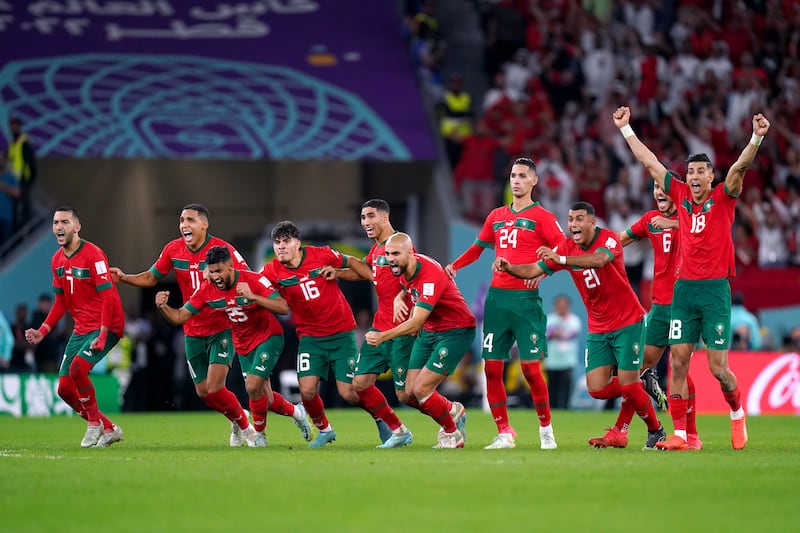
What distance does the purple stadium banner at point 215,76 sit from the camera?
26766 millimetres

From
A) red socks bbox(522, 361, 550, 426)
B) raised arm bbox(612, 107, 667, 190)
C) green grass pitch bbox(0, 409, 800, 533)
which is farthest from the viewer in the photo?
red socks bbox(522, 361, 550, 426)

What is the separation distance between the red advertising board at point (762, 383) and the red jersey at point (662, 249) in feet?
27.8

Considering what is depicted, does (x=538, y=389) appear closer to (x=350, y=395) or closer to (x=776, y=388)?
(x=350, y=395)

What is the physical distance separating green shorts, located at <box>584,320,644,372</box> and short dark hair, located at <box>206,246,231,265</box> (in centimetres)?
365

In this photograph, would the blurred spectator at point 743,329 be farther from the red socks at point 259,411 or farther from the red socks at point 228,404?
the red socks at point 228,404

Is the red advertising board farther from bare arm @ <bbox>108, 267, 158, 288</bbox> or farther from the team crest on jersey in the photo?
bare arm @ <bbox>108, 267, 158, 288</bbox>

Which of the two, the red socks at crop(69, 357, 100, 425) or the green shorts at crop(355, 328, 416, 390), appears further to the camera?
the red socks at crop(69, 357, 100, 425)

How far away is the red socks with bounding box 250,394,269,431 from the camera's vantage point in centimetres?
1387

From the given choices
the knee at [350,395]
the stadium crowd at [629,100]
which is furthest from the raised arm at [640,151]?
the stadium crowd at [629,100]

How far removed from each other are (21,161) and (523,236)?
13.9 metres

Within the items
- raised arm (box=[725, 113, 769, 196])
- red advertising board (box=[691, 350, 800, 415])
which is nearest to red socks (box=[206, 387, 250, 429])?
raised arm (box=[725, 113, 769, 196])

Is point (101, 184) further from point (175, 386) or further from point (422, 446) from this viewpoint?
point (422, 446)

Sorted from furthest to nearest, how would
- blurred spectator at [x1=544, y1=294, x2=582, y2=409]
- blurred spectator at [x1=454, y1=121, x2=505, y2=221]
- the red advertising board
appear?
1. blurred spectator at [x1=454, y1=121, x2=505, y2=221]
2. blurred spectator at [x1=544, y1=294, x2=582, y2=409]
3. the red advertising board

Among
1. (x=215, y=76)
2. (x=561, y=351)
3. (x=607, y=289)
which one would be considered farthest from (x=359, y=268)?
(x=215, y=76)
